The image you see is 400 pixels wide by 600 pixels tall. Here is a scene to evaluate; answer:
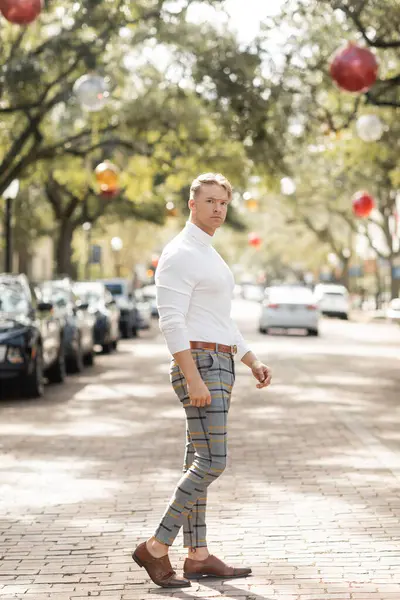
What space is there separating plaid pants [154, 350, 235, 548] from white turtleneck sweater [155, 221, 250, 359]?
0.42 feet

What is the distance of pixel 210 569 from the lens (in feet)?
20.4

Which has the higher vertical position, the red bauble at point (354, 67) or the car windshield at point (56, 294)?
the red bauble at point (354, 67)

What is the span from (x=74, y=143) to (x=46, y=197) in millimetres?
14804

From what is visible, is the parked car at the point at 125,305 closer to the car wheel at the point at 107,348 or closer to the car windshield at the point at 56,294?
the car wheel at the point at 107,348

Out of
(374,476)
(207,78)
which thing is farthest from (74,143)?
(374,476)

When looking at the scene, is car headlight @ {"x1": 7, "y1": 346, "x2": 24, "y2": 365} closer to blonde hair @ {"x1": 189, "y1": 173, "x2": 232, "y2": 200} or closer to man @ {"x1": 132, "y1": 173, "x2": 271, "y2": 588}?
man @ {"x1": 132, "y1": 173, "x2": 271, "y2": 588}

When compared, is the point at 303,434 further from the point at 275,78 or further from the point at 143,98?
the point at 143,98

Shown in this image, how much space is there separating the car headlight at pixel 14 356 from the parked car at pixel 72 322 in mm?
3376

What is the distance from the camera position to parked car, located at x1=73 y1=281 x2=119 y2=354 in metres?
26.4

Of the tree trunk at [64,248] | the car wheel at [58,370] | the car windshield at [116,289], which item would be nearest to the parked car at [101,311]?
the car windshield at [116,289]

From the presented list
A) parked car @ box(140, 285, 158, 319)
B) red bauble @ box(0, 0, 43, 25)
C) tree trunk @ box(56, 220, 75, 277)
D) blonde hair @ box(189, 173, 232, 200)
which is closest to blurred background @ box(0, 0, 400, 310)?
red bauble @ box(0, 0, 43, 25)

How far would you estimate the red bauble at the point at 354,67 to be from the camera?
1435 centimetres

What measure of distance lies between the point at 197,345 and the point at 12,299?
1097 cm

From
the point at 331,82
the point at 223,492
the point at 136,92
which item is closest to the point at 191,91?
the point at 136,92
